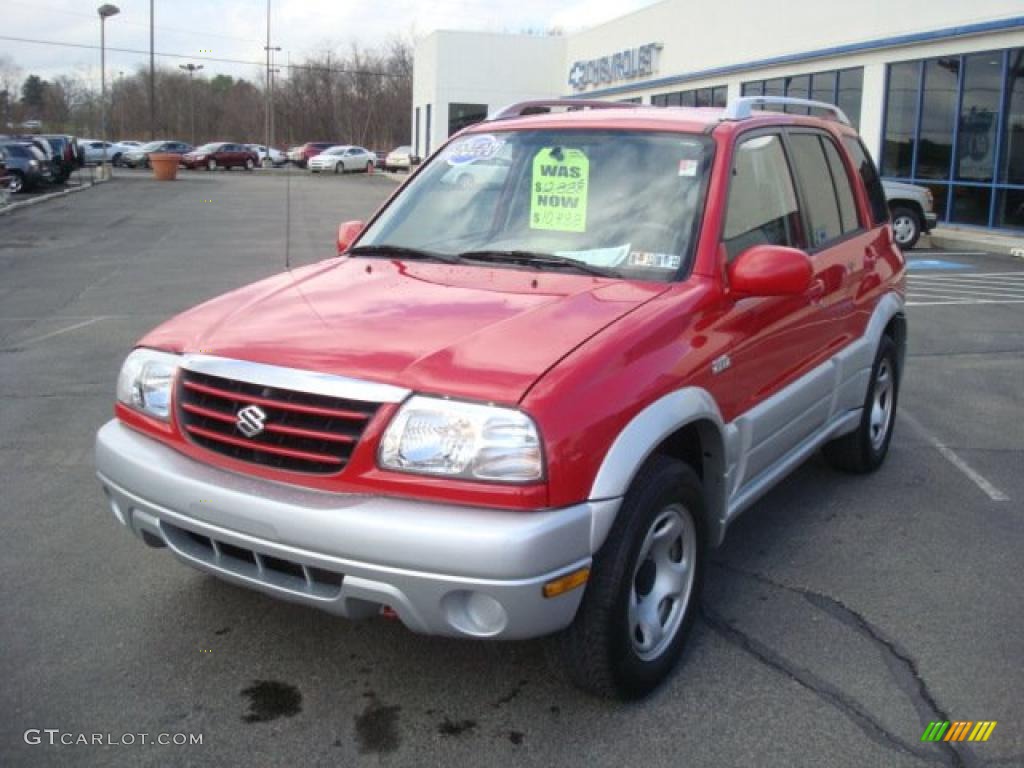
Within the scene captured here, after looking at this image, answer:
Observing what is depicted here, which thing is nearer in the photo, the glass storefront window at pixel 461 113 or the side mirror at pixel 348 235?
the side mirror at pixel 348 235

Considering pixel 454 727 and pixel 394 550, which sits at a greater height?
pixel 394 550

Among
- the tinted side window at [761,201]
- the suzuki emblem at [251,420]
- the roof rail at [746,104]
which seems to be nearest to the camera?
the suzuki emblem at [251,420]

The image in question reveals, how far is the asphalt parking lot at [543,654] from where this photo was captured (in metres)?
3.07

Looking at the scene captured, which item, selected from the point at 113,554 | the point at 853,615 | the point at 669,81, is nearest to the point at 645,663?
the point at 853,615

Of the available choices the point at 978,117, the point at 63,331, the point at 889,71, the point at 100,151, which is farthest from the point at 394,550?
the point at 100,151

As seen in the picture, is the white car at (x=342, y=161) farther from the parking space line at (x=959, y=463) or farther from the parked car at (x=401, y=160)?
the parking space line at (x=959, y=463)

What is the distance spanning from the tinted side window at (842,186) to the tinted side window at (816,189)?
67 millimetres

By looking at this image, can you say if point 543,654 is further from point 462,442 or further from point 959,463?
point 959,463

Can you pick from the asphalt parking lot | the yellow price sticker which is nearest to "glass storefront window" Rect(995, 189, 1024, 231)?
the asphalt parking lot

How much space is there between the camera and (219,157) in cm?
5703

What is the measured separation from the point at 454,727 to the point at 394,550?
2.35 ft

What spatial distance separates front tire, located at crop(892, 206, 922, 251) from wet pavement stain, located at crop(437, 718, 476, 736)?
671 inches

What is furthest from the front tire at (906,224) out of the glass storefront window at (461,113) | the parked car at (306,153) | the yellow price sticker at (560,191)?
the parked car at (306,153)

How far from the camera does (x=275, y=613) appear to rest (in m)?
3.85
